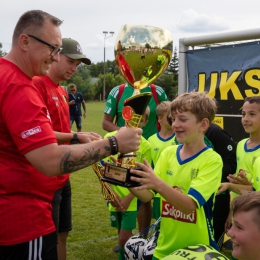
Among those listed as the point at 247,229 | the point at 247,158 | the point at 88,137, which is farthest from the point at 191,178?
the point at 247,158

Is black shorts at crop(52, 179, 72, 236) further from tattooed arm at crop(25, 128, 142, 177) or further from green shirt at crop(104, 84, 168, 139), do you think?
tattooed arm at crop(25, 128, 142, 177)

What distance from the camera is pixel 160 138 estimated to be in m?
5.00

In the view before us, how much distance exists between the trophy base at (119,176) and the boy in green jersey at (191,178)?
0.35 m

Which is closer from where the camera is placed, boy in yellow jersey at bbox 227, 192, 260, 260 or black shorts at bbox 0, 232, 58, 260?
boy in yellow jersey at bbox 227, 192, 260, 260

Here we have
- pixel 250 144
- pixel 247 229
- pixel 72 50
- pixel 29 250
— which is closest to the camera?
pixel 247 229

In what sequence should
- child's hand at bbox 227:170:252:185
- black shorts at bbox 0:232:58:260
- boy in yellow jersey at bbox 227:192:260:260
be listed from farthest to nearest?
child's hand at bbox 227:170:252:185, black shorts at bbox 0:232:58:260, boy in yellow jersey at bbox 227:192:260:260

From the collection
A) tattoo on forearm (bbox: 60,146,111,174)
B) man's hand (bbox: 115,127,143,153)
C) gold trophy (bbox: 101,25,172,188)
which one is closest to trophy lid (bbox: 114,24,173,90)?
gold trophy (bbox: 101,25,172,188)

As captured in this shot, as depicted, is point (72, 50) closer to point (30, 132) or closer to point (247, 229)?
point (30, 132)

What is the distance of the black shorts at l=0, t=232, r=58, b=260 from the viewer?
2393 mm

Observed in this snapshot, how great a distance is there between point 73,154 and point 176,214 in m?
0.97

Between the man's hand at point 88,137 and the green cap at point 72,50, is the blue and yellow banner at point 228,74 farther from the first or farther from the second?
the man's hand at point 88,137

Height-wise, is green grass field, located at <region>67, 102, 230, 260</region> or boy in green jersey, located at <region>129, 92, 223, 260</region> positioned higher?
boy in green jersey, located at <region>129, 92, 223, 260</region>

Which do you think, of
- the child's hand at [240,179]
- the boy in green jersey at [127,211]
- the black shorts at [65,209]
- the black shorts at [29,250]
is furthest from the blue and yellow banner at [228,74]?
the black shorts at [29,250]

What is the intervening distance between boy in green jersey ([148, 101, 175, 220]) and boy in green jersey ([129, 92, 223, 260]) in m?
1.85
